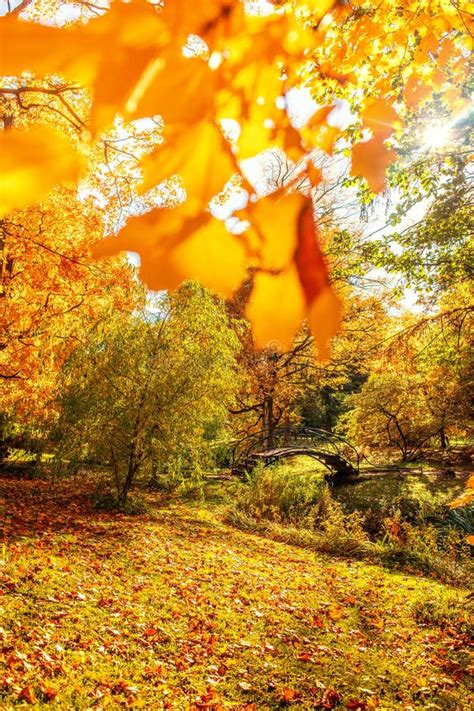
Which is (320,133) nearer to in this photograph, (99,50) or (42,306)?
(99,50)

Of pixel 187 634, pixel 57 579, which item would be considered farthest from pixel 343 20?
pixel 57 579

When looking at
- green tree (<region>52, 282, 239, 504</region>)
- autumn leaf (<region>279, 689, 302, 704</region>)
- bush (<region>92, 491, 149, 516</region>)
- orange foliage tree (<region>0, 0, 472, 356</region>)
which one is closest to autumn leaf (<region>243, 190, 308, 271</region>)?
orange foliage tree (<region>0, 0, 472, 356</region>)

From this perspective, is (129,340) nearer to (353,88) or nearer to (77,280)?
(77,280)

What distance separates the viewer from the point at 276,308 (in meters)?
0.76

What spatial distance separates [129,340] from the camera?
746 centimetres

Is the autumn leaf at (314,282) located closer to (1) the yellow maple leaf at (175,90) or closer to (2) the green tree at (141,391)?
(1) the yellow maple leaf at (175,90)

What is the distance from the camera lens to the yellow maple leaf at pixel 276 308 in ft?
2.38

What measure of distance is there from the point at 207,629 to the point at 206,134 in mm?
4091

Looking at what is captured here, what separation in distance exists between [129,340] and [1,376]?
225cm

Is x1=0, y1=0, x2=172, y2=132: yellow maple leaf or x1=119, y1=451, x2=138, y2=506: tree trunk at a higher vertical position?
x1=0, y1=0, x2=172, y2=132: yellow maple leaf

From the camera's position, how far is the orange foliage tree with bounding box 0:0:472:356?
60 cm

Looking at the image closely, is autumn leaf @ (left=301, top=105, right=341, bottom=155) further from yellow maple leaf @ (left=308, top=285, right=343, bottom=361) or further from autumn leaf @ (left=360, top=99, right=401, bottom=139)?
yellow maple leaf @ (left=308, top=285, right=343, bottom=361)

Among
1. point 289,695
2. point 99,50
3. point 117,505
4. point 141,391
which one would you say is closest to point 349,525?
point 117,505

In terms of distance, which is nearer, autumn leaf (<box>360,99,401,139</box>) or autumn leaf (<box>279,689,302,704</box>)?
autumn leaf (<box>360,99,401,139</box>)
